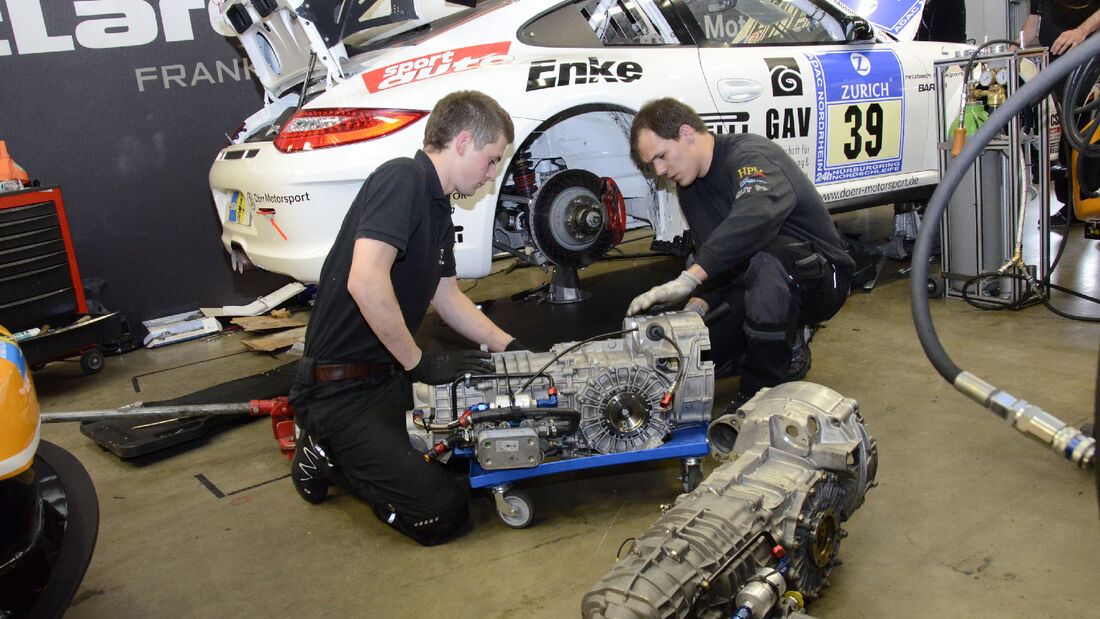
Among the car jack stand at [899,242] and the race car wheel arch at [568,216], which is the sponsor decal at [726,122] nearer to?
the race car wheel arch at [568,216]

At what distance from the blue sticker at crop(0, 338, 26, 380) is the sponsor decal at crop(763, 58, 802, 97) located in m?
3.54

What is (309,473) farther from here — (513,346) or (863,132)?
(863,132)

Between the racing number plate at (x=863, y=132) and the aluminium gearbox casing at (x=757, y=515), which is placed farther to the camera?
the racing number plate at (x=863, y=132)

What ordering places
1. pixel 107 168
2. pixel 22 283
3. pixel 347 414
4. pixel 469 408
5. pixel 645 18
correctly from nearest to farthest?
1. pixel 469 408
2. pixel 347 414
3. pixel 645 18
4. pixel 22 283
5. pixel 107 168

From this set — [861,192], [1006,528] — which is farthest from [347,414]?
[861,192]

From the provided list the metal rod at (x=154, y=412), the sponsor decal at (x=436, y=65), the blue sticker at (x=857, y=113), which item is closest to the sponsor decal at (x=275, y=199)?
the sponsor decal at (x=436, y=65)

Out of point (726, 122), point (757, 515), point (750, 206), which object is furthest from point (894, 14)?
point (757, 515)

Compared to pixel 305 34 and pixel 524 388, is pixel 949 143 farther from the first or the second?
pixel 305 34

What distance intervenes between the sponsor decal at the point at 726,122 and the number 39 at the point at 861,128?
2.31 feet

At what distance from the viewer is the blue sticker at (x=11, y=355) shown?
173cm

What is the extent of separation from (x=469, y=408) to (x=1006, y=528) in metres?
1.60

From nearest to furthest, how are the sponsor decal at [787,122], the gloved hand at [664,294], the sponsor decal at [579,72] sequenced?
the gloved hand at [664,294] → the sponsor decal at [579,72] → the sponsor decal at [787,122]

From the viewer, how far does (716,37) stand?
4375 millimetres

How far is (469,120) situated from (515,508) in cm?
124
